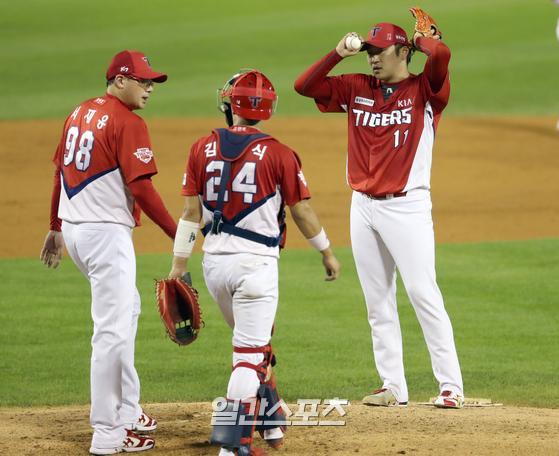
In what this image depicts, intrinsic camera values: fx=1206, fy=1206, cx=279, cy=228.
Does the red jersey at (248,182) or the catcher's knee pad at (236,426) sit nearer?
the catcher's knee pad at (236,426)

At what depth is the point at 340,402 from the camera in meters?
7.57

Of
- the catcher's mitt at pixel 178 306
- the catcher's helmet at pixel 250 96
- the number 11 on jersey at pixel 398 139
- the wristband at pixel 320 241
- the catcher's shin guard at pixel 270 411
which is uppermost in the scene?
the catcher's helmet at pixel 250 96

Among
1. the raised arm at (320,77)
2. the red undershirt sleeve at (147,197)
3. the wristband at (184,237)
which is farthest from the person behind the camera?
the raised arm at (320,77)

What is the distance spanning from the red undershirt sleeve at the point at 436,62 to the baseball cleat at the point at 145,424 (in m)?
2.65

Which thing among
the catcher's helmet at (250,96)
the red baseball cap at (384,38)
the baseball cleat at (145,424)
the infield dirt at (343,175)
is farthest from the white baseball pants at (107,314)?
the infield dirt at (343,175)

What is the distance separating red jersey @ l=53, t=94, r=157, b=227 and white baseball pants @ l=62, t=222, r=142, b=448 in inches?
3.7

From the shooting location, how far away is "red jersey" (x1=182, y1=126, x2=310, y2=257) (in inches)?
243

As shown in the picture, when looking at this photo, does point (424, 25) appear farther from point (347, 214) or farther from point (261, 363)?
point (347, 214)

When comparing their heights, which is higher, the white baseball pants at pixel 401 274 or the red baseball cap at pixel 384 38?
the red baseball cap at pixel 384 38

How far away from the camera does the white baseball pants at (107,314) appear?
6508 millimetres

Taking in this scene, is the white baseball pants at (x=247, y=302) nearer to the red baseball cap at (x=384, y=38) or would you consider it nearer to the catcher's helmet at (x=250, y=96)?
the catcher's helmet at (x=250, y=96)

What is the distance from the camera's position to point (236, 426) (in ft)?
19.8

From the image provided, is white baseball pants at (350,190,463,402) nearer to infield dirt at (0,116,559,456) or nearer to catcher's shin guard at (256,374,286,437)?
infield dirt at (0,116,559,456)

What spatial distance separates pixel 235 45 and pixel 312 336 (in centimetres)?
2105
